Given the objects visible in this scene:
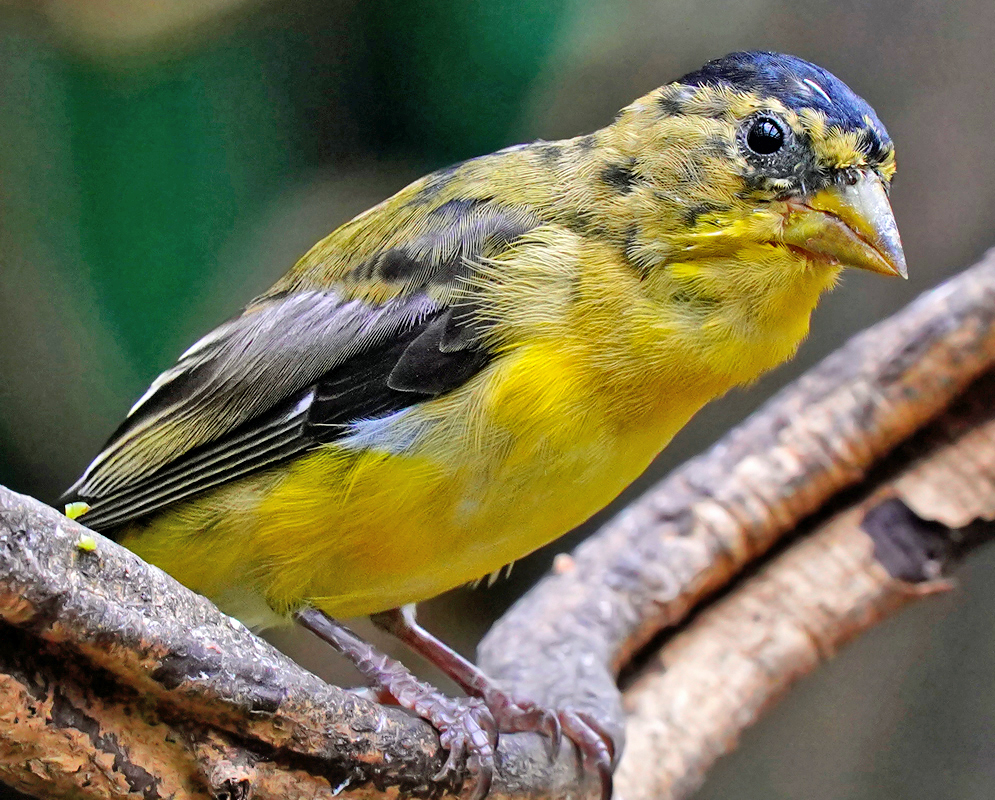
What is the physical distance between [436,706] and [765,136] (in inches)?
56.3

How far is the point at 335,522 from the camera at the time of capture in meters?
2.30

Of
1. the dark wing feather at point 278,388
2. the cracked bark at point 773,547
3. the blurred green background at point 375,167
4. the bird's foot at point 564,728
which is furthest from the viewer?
the blurred green background at point 375,167

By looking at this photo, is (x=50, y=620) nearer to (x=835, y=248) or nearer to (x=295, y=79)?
(x=835, y=248)

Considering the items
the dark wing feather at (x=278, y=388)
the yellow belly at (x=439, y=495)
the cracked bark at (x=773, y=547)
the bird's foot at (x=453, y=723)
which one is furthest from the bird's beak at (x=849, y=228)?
the bird's foot at (x=453, y=723)

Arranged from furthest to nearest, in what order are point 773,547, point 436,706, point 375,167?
point 375,167 → point 773,547 → point 436,706

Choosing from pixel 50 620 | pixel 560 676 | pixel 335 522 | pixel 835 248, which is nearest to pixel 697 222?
pixel 835 248

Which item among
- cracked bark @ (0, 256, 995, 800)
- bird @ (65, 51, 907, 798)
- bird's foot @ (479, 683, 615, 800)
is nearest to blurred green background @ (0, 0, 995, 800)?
cracked bark @ (0, 256, 995, 800)

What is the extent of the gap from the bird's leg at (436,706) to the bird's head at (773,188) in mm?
1058

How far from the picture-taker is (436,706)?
2316mm

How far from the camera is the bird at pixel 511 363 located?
2.24m

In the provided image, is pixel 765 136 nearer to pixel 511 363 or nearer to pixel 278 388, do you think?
pixel 511 363

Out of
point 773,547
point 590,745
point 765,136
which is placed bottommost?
point 590,745

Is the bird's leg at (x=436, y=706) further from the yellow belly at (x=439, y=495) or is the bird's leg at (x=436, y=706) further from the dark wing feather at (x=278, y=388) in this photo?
the dark wing feather at (x=278, y=388)

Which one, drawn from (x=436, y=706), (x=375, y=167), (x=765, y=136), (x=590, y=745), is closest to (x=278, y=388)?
(x=436, y=706)
